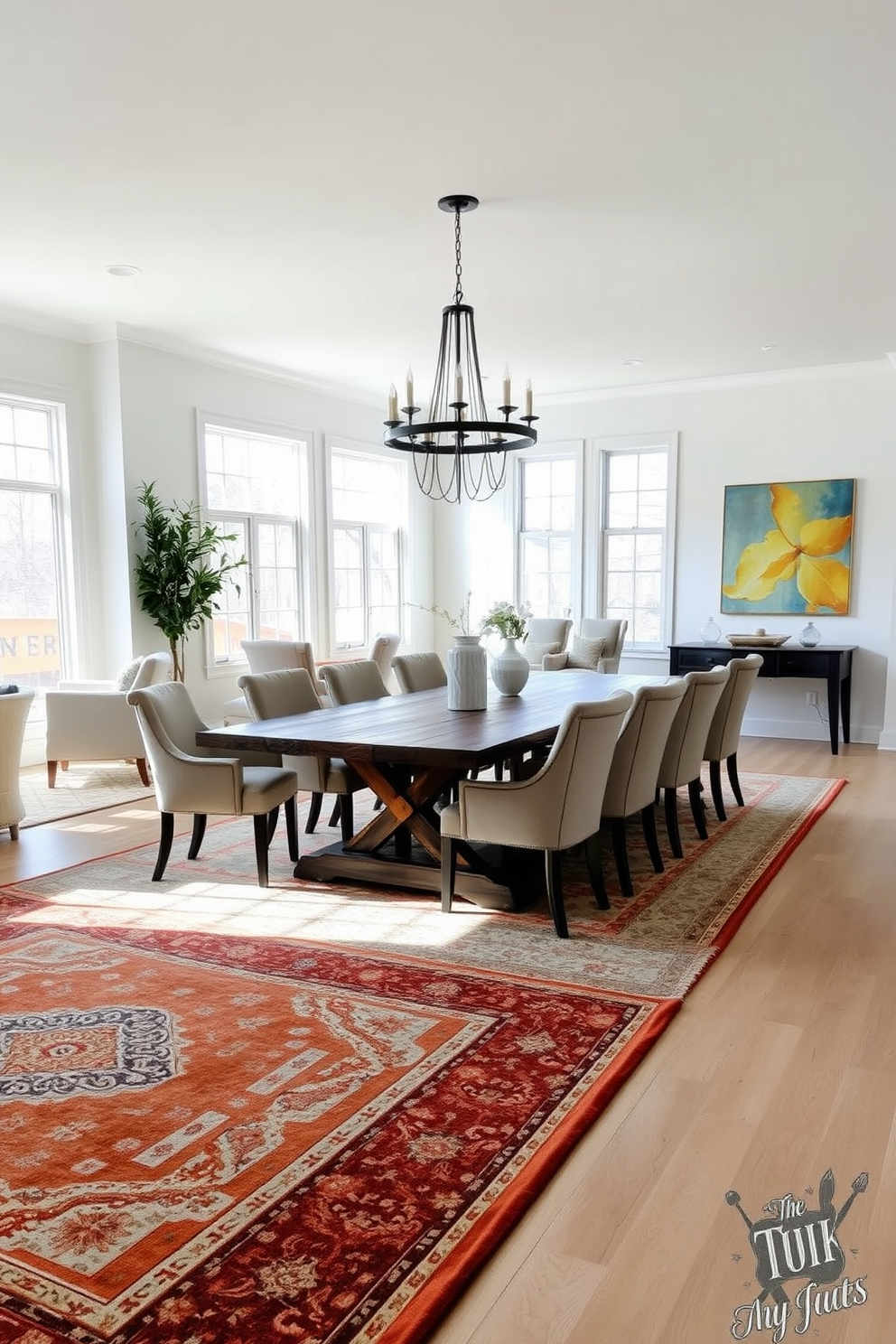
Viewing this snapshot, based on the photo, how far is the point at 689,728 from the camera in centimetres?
462

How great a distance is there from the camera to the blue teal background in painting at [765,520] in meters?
8.01

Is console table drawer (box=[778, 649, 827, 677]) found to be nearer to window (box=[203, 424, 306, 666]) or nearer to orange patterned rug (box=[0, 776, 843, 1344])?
orange patterned rug (box=[0, 776, 843, 1344])

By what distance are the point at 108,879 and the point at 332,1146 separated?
7.85ft

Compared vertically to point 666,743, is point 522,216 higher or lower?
higher

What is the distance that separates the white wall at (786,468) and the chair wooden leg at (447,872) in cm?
501

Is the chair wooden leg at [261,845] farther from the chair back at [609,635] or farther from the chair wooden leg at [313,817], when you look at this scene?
the chair back at [609,635]

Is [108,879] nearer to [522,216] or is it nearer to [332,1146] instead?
[332,1146]

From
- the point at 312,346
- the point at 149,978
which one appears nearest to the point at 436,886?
the point at 149,978

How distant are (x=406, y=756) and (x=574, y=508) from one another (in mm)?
5952

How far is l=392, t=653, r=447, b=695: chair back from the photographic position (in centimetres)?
571

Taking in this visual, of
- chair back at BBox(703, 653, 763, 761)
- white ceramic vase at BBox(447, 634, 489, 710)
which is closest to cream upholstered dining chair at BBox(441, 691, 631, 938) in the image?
white ceramic vase at BBox(447, 634, 489, 710)

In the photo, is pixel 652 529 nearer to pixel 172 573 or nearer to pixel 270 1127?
pixel 172 573

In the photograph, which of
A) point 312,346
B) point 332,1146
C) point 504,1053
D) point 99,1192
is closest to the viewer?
point 99,1192

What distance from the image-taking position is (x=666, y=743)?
4.58 m
